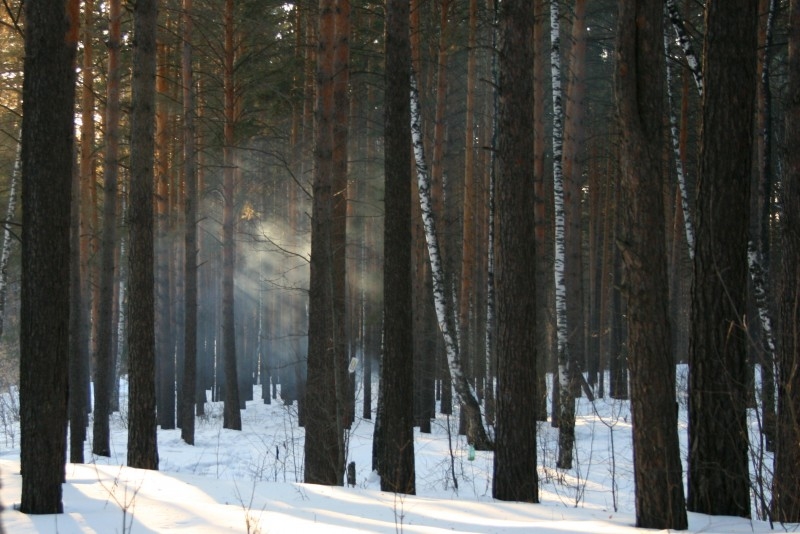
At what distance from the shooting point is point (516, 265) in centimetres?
749

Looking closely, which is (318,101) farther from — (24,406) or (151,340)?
(24,406)

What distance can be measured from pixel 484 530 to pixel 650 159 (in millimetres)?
2934

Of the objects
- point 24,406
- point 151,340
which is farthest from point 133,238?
point 24,406

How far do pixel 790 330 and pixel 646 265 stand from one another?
149cm

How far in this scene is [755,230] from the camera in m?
11.8

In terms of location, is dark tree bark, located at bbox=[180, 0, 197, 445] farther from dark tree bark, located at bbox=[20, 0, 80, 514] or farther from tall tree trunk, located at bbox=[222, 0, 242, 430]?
dark tree bark, located at bbox=[20, 0, 80, 514]

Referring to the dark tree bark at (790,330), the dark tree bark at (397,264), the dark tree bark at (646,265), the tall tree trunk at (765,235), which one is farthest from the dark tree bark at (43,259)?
the tall tree trunk at (765,235)

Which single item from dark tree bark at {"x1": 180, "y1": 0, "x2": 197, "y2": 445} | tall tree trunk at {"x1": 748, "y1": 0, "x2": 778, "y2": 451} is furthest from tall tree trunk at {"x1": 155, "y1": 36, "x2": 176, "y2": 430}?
tall tree trunk at {"x1": 748, "y1": 0, "x2": 778, "y2": 451}

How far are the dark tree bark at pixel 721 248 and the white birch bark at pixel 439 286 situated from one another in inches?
263

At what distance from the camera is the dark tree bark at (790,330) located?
549cm

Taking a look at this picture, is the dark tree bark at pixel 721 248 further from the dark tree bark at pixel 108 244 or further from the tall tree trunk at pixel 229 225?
the tall tree trunk at pixel 229 225

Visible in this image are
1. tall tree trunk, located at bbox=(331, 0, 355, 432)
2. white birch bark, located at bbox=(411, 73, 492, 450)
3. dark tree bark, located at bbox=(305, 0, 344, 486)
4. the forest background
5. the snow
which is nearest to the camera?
the snow

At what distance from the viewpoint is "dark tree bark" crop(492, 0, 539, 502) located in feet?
24.4

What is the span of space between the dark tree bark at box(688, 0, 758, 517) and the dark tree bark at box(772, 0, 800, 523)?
0.28m
